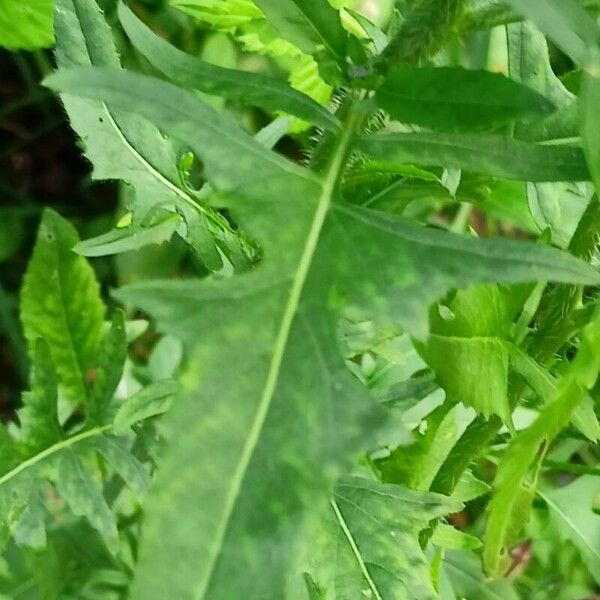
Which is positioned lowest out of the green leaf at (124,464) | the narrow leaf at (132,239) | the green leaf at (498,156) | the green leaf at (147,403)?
the green leaf at (124,464)

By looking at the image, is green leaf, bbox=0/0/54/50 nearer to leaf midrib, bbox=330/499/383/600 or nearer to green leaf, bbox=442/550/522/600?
leaf midrib, bbox=330/499/383/600

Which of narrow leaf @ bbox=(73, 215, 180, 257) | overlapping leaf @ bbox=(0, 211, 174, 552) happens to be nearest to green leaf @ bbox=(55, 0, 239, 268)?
narrow leaf @ bbox=(73, 215, 180, 257)

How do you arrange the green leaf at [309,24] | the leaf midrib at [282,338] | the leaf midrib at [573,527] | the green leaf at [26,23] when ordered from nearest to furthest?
1. the leaf midrib at [282,338]
2. the green leaf at [309,24]
3. the green leaf at [26,23]
4. the leaf midrib at [573,527]

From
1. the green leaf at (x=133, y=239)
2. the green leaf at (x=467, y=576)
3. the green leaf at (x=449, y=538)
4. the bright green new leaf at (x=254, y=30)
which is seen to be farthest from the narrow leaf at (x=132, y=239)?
the green leaf at (x=467, y=576)

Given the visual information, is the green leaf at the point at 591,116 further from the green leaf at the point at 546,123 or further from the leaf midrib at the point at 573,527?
the leaf midrib at the point at 573,527

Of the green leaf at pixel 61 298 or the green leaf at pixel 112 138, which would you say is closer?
the green leaf at pixel 112 138

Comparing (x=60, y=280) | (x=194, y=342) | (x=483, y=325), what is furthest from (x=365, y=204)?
(x=60, y=280)

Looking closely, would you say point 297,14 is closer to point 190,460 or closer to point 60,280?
point 190,460
